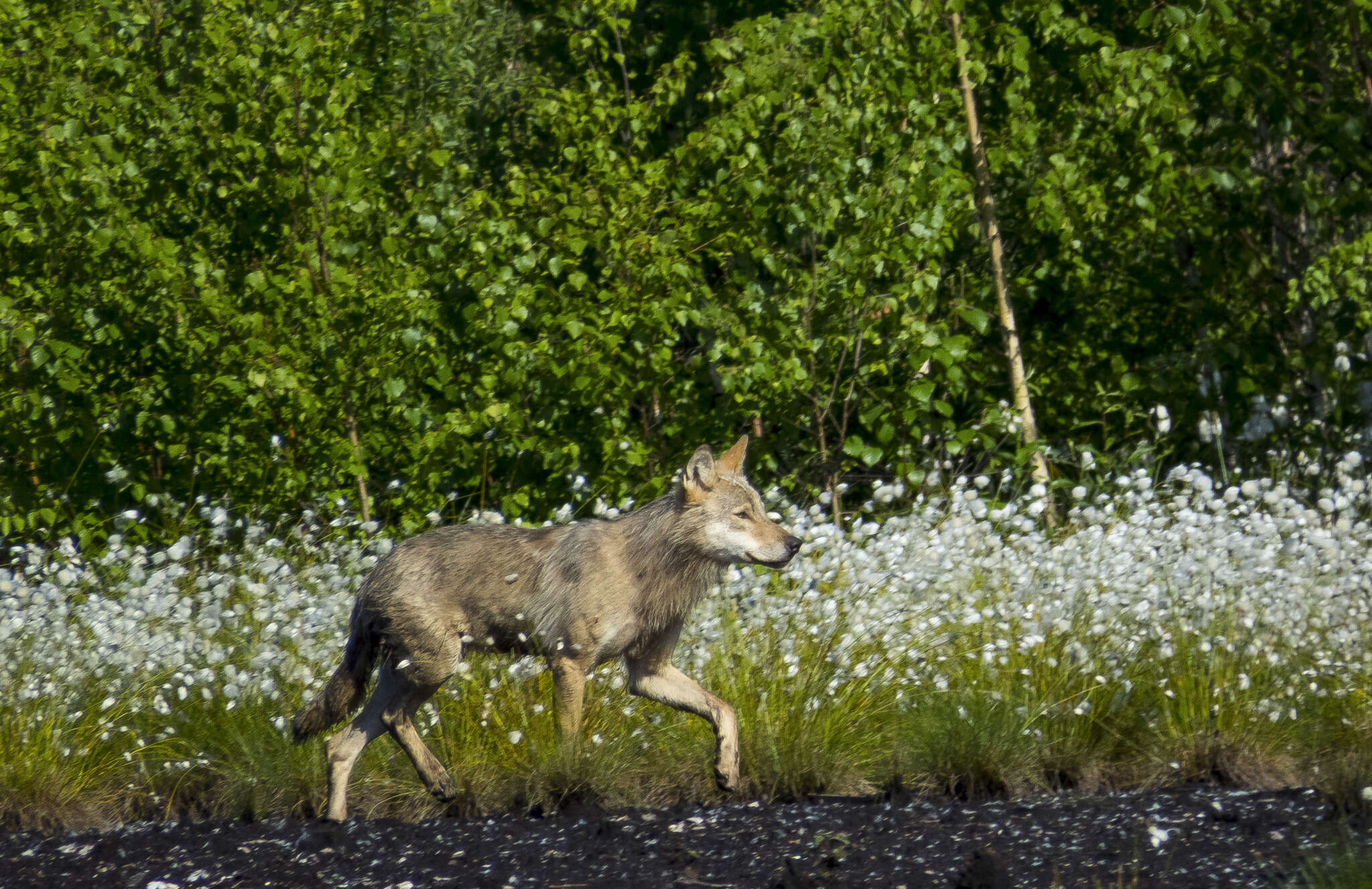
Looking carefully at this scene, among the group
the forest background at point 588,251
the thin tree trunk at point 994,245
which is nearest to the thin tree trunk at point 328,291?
the forest background at point 588,251

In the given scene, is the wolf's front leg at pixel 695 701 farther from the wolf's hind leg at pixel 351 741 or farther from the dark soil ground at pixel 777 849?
the wolf's hind leg at pixel 351 741

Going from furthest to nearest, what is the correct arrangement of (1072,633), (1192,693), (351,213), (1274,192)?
(1274,192), (351,213), (1072,633), (1192,693)

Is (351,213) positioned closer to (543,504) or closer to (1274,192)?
(543,504)

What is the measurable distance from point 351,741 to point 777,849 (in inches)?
80.7

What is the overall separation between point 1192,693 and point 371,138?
6.02m

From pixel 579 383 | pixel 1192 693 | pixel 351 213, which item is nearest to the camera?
pixel 1192 693

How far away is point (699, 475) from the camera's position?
6195 millimetres

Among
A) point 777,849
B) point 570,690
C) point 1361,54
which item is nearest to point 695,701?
point 570,690

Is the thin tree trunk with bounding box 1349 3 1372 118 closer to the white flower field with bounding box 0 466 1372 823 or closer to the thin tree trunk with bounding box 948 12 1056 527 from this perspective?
the thin tree trunk with bounding box 948 12 1056 527

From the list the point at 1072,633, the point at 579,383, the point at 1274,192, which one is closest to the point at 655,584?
the point at 1072,633

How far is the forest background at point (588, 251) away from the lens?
8953 mm

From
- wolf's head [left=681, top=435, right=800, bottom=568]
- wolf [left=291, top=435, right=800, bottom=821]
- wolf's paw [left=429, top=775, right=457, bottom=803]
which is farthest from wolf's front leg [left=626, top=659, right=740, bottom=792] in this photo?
wolf's paw [left=429, top=775, right=457, bottom=803]

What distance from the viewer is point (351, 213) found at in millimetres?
9219

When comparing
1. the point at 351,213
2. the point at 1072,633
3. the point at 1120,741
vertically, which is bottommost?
the point at 1120,741
